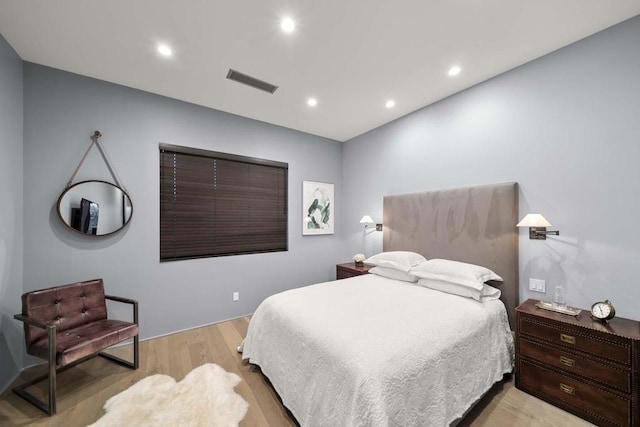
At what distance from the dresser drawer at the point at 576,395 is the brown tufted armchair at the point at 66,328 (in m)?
3.37

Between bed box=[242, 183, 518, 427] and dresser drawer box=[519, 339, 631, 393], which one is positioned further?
dresser drawer box=[519, 339, 631, 393]

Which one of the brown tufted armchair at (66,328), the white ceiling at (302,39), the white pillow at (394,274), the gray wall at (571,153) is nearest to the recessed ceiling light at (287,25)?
the white ceiling at (302,39)

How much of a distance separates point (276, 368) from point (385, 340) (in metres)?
0.94

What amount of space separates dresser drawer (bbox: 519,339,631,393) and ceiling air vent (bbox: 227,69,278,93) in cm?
338

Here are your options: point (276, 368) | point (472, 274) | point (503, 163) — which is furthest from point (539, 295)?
point (276, 368)

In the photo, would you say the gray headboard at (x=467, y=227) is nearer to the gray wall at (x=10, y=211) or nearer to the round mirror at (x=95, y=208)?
the round mirror at (x=95, y=208)

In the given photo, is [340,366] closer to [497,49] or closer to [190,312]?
[190,312]

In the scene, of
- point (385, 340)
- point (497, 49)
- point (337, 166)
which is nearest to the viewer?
point (385, 340)

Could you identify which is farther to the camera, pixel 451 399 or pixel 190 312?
pixel 190 312

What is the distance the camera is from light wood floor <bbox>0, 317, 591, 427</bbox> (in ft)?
5.53

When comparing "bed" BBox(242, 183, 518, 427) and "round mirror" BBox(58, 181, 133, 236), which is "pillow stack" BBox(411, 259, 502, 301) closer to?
"bed" BBox(242, 183, 518, 427)

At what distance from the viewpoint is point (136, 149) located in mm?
2734

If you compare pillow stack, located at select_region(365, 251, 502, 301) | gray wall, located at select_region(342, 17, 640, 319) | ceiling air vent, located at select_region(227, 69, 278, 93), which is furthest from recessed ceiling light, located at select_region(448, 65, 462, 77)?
pillow stack, located at select_region(365, 251, 502, 301)

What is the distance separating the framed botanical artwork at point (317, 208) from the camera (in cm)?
408
